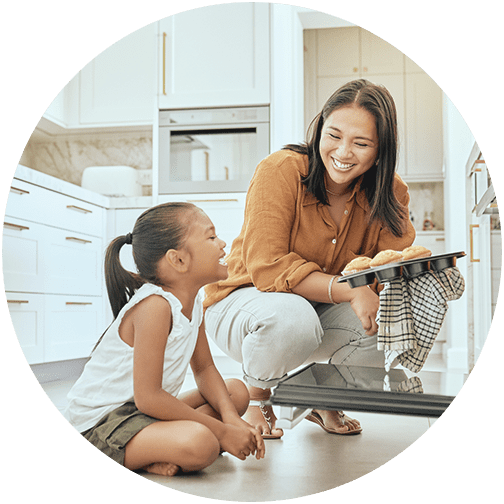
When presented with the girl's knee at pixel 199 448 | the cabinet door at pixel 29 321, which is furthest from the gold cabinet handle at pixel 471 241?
the cabinet door at pixel 29 321

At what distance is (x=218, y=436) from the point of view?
669 mm

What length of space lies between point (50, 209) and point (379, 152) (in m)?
0.53

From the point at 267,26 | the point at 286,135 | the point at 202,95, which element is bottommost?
the point at 286,135

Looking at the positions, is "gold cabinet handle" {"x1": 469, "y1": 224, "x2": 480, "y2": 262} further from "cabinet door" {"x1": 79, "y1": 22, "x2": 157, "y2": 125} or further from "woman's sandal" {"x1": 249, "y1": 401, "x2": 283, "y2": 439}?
"cabinet door" {"x1": 79, "y1": 22, "x2": 157, "y2": 125}

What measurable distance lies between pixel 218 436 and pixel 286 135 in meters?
0.54

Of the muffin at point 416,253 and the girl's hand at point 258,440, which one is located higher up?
the muffin at point 416,253

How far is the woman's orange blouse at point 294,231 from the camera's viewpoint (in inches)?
30.6

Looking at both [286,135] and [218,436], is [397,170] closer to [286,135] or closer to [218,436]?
[286,135]

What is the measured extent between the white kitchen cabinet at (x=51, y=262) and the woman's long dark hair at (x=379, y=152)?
0.32m

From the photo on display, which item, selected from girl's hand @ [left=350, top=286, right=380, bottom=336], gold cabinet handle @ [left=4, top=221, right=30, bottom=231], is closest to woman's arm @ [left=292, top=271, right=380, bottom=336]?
girl's hand @ [left=350, top=286, right=380, bottom=336]

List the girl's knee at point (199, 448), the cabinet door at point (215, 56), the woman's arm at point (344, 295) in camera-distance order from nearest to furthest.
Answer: the girl's knee at point (199, 448) < the woman's arm at point (344, 295) < the cabinet door at point (215, 56)

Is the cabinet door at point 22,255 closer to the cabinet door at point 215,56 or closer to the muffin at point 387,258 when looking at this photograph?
the cabinet door at point 215,56

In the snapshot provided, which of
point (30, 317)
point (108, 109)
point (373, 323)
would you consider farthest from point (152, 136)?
point (373, 323)

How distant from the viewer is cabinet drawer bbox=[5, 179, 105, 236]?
838 mm
